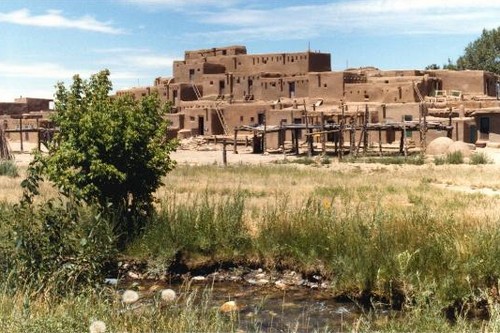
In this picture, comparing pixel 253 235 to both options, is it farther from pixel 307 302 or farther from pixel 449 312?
pixel 449 312

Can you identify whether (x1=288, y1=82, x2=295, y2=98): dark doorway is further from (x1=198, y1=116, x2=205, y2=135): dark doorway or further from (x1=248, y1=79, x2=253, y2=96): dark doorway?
(x1=198, y1=116, x2=205, y2=135): dark doorway

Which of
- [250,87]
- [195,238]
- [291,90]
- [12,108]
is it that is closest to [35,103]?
[12,108]

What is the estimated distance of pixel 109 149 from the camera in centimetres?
973

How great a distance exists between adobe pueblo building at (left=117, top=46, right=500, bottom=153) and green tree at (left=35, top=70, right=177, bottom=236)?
23112mm

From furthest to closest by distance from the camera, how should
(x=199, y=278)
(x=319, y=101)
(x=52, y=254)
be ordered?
(x=319, y=101), (x=199, y=278), (x=52, y=254)

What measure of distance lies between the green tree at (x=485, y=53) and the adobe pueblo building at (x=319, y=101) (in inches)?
775

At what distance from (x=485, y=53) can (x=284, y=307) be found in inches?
2653

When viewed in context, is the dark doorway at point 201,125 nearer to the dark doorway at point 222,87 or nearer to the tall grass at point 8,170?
the dark doorway at point 222,87

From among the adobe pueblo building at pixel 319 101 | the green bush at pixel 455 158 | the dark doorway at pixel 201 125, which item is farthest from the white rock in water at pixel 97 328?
the dark doorway at pixel 201 125

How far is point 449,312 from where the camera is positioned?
7102 millimetres

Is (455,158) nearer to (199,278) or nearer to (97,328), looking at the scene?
(199,278)

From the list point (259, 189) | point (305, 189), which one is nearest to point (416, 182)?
point (305, 189)

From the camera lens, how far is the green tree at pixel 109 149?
31.3 feet

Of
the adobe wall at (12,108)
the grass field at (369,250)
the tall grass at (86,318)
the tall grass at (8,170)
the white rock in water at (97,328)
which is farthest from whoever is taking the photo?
the adobe wall at (12,108)
